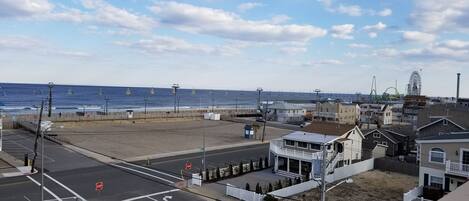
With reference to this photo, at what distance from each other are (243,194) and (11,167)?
2474cm

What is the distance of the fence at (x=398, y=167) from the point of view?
43.2 metres

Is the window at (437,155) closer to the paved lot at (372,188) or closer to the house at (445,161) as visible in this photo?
the house at (445,161)

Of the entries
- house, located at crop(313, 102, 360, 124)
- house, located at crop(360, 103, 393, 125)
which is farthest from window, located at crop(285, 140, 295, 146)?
house, located at crop(360, 103, 393, 125)

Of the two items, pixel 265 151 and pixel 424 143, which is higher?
pixel 424 143

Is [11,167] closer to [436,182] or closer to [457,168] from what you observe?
[436,182]

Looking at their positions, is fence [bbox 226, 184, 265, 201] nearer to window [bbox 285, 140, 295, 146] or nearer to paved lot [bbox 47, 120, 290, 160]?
window [bbox 285, 140, 295, 146]

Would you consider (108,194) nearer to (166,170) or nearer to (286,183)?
(166,170)

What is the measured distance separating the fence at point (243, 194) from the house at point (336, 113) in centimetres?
6605

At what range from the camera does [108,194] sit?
107 ft

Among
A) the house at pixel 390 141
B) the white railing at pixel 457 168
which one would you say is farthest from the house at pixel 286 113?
the white railing at pixel 457 168

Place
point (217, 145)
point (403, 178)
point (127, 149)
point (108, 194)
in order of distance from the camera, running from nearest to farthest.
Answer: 1. point (108, 194)
2. point (403, 178)
3. point (127, 149)
4. point (217, 145)

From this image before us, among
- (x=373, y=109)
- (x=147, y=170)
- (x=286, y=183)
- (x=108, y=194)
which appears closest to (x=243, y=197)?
(x=286, y=183)

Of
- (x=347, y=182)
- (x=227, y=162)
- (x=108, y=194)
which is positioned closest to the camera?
(x=108, y=194)

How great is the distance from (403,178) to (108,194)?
93.5 ft
